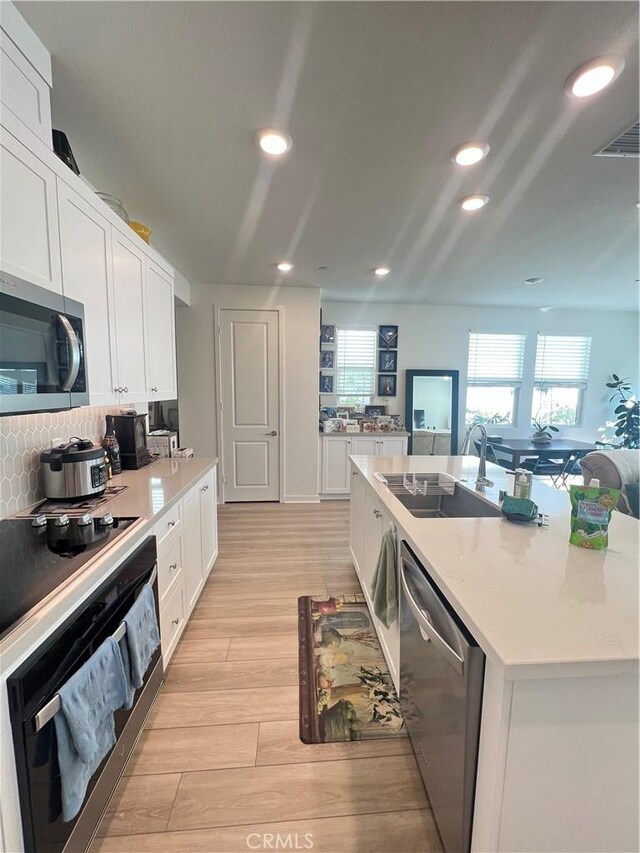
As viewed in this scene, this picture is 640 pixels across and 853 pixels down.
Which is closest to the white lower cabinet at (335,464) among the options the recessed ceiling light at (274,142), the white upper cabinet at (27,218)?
the recessed ceiling light at (274,142)

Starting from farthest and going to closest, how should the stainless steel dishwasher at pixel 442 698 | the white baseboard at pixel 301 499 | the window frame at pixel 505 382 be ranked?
1. the window frame at pixel 505 382
2. the white baseboard at pixel 301 499
3. the stainless steel dishwasher at pixel 442 698

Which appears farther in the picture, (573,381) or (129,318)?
(573,381)

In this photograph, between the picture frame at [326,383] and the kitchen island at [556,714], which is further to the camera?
the picture frame at [326,383]

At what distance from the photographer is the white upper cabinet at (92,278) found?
1.43m

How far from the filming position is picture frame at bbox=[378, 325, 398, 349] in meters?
5.19

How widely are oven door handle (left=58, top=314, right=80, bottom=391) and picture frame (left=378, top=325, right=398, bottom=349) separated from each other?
4.36 meters

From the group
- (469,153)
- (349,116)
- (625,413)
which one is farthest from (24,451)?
(625,413)

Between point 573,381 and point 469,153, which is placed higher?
point 469,153

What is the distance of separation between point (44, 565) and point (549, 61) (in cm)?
239

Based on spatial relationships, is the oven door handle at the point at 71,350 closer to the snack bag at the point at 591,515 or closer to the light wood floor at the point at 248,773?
the light wood floor at the point at 248,773

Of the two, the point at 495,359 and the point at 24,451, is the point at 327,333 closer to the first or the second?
the point at 495,359

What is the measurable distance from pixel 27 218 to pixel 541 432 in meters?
5.28

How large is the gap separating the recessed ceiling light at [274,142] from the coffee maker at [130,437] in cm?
173

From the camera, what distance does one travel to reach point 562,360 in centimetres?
561
